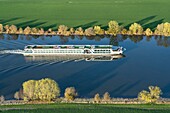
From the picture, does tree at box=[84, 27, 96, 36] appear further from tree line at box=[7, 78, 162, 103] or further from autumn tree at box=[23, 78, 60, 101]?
autumn tree at box=[23, 78, 60, 101]

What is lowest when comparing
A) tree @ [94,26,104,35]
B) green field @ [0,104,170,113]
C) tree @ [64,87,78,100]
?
green field @ [0,104,170,113]

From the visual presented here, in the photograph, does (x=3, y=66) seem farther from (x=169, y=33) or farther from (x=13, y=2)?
(x=13, y=2)

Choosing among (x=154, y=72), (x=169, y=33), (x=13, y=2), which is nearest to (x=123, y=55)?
(x=154, y=72)

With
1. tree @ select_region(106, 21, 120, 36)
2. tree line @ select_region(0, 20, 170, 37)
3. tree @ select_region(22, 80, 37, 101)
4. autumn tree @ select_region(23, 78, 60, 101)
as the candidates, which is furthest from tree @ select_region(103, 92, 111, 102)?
tree @ select_region(106, 21, 120, 36)

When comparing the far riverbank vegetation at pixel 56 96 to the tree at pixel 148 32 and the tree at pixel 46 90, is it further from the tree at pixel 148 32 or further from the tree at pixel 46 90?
the tree at pixel 148 32

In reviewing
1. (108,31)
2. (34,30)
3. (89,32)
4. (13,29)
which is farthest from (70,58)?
(13,29)

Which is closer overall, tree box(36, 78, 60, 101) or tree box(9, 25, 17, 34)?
tree box(36, 78, 60, 101)
